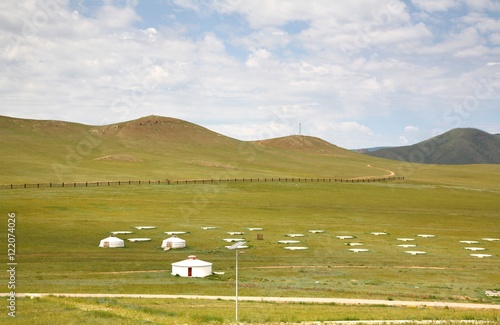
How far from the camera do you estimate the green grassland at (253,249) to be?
3519 cm

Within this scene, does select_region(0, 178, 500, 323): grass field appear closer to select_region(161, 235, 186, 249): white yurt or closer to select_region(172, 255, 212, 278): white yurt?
select_region(172, 255, 212, 278): white yurt

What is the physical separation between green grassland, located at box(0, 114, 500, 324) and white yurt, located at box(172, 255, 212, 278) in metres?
1.05

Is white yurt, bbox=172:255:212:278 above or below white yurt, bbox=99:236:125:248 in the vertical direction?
below

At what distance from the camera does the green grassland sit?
1385 inches

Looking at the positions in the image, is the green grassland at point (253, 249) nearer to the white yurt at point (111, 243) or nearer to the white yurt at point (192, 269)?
the white yurt at point (192, 269)

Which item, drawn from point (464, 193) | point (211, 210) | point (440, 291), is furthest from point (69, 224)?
point (464, 193)

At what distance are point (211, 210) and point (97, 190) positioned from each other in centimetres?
3069

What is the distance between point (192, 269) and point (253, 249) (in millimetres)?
15504

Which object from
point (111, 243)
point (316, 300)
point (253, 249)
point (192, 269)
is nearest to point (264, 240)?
point (253, 249)

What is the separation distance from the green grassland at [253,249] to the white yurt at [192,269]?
1053mm

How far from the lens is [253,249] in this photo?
64875mm

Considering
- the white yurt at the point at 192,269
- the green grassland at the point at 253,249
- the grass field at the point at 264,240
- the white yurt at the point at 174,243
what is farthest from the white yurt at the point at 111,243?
the white yurt at the point at 192,269

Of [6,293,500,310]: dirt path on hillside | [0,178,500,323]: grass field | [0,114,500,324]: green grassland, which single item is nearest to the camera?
[0,114,500,324]: green grassland

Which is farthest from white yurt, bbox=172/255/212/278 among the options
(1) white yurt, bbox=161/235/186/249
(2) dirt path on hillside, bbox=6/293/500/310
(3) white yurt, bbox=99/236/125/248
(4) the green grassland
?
(3) white yurt, bbox=99/236/125/248
